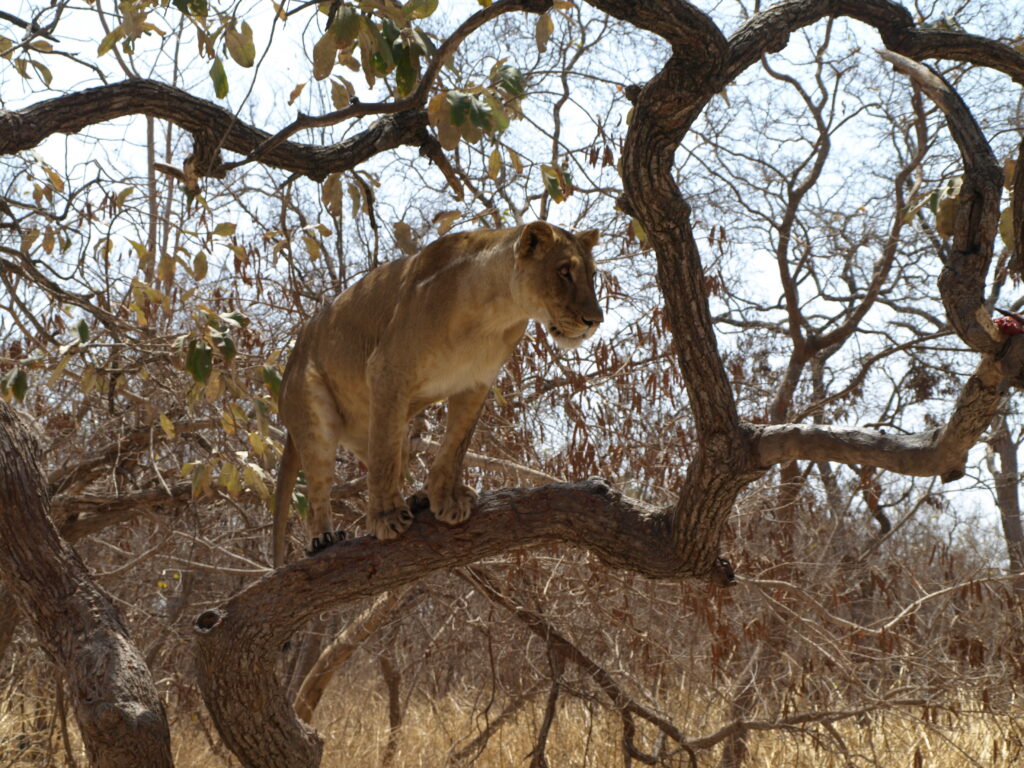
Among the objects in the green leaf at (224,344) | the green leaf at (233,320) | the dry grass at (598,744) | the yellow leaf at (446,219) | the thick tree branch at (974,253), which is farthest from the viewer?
the dry grass at (598,744)

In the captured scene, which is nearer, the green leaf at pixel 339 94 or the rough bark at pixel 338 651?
the green leaf at pixel 339 94

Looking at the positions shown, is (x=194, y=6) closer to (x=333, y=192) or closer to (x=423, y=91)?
(x=423, y=91)

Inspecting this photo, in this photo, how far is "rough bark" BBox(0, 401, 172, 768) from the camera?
3756 millimetres

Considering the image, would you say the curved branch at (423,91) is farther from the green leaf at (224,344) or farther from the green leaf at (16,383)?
the green leaf at (16,383)

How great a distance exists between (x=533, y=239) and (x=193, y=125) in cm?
136

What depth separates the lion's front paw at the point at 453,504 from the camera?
407 cm

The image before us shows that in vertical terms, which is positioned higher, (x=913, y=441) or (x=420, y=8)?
(x=420, y=8)

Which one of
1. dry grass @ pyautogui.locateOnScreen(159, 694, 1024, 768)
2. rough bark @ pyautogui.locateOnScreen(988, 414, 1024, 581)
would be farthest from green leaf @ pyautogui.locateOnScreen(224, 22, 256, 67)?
rough bark @ pyautogui.locateOnScreen(988, 414, 1024, 581)

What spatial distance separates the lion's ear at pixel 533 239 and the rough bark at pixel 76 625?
Answer: 6.66 ft

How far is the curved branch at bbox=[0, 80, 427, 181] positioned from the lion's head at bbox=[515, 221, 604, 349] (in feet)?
2.64

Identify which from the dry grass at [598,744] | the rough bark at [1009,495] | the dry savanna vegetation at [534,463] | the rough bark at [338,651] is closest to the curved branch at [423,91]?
the dry savanna vegetation at [534,463]

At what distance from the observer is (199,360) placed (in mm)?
4516

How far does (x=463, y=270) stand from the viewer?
13.9ft

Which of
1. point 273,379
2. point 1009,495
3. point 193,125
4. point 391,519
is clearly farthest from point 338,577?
point 1009,495
